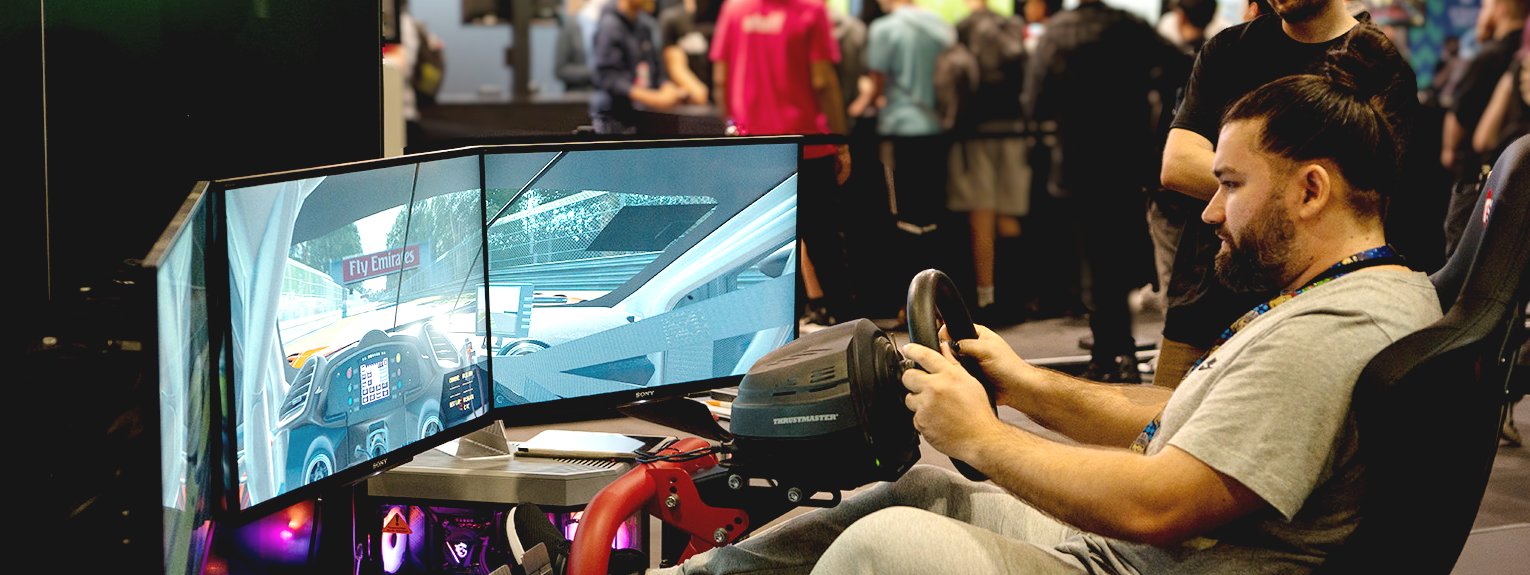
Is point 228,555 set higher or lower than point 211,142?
lower

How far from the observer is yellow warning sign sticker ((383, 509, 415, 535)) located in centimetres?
257

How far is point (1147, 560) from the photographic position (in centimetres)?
185

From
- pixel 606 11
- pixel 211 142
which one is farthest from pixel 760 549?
pixel 606 11

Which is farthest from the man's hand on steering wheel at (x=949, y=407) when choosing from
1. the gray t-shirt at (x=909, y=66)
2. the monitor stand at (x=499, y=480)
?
the gray t-shirt at (x=909, y=66)

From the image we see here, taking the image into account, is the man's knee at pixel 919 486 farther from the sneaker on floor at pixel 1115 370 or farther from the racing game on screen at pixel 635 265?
the sneaker on floor at pixel 1115 370

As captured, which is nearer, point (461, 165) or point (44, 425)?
point (44, 425)

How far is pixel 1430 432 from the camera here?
161 cm

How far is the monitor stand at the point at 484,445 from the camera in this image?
2.61 metres

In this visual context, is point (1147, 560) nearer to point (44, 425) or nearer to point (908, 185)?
point (44, 425)

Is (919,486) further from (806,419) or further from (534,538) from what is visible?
(534,538)

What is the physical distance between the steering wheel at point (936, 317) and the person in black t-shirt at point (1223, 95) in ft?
3.42

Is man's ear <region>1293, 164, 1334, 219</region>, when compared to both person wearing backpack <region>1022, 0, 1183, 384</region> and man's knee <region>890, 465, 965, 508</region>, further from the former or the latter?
person wearing backpack <region>1022, 0, 1183, 384</region>

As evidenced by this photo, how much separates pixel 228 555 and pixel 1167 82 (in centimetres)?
412

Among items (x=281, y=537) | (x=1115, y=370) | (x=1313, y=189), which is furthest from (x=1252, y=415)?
(x=1115, y=370)
